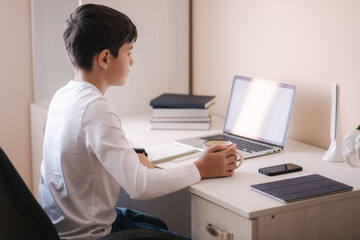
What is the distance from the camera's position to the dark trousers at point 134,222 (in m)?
1.62

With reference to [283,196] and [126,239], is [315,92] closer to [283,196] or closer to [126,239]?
[283,196]

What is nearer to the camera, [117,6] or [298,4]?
[298,4]

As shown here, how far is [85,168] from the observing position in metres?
1.48

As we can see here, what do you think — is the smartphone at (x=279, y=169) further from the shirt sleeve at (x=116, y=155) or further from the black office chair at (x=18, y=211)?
the black office chair at (x=18, y=211)

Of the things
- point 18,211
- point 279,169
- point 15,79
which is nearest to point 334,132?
point 279,169

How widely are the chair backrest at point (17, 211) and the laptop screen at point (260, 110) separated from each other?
97cm

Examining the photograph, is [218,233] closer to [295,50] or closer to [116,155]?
[116,155]

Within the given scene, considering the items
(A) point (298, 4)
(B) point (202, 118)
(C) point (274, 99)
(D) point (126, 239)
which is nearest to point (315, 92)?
(C) point (274, 99)

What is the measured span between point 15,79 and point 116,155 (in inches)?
61.4

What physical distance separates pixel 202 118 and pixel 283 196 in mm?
880

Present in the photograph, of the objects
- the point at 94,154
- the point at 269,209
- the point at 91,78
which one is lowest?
the point at 269,209

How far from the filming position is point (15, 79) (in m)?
2.76

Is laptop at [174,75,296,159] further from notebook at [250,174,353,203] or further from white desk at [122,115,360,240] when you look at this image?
notebook at [250,174,353,203]

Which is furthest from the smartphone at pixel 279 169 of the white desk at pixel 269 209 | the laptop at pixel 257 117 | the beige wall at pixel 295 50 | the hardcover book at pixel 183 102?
the hardcover book at pixel 183 102
